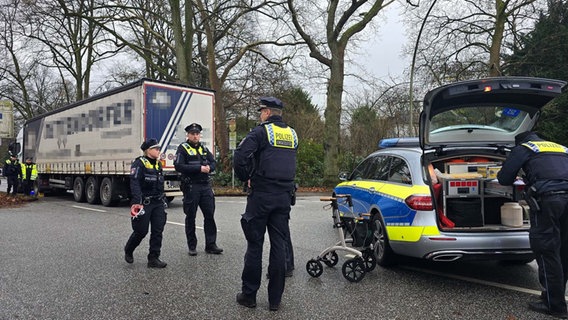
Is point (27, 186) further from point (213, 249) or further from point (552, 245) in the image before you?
point (552, 245)

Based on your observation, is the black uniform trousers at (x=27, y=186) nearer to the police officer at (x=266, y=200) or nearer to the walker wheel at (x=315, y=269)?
the walker wheel at (x=315, y=269)

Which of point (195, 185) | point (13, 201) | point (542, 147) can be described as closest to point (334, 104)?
point (13, 201)

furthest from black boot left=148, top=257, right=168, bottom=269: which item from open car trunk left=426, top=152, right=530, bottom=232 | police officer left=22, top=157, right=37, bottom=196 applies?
police officer left=22, top=157, right=37, bottom=196

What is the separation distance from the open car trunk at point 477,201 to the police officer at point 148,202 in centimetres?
340

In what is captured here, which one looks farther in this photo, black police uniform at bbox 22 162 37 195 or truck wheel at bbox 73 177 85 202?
black police uniform at bbox 22 162 37 195

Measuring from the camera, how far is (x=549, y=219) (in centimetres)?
394

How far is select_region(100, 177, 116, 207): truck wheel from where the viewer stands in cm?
1306

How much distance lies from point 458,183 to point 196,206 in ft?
11.4

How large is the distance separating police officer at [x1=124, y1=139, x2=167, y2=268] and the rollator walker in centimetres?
200

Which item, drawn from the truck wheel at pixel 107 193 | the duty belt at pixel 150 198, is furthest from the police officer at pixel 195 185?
the truck wheel at pixel 107 193

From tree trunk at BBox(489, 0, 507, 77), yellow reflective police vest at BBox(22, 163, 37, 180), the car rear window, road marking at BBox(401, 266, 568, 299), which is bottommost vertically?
road marking at BBox(401, 266, 568, 299)

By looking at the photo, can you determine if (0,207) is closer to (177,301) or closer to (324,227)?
(324,227)

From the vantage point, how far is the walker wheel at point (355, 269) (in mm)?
4891

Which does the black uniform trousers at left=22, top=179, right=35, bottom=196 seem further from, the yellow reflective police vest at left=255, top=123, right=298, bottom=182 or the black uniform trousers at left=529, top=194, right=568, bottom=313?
the black uniform trousers at left=529, top=194, right=568, bottom=313
